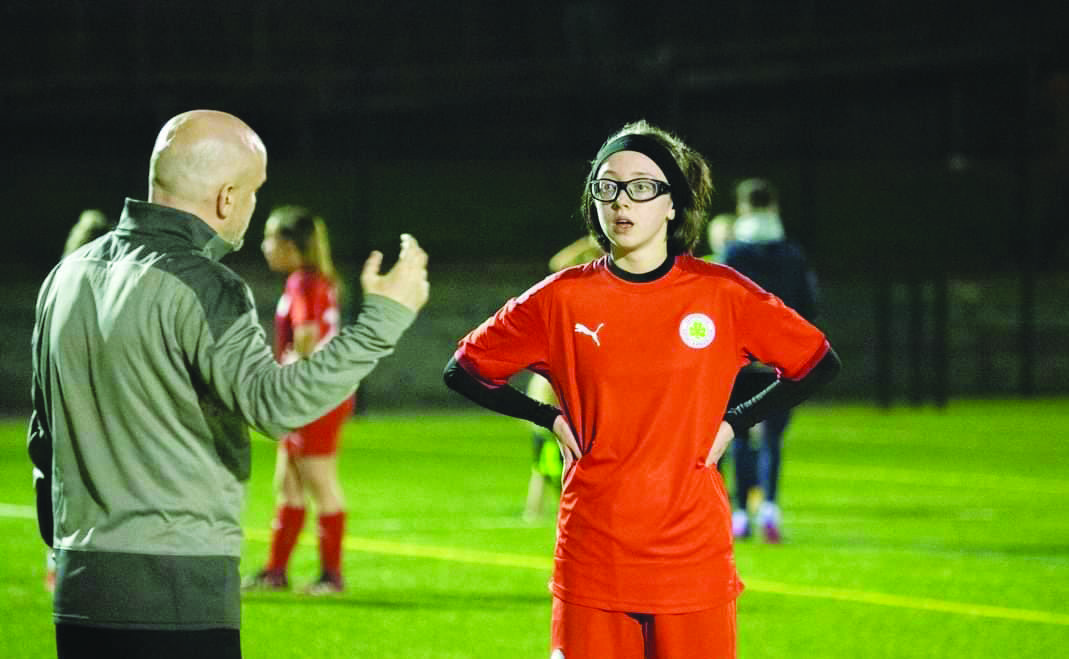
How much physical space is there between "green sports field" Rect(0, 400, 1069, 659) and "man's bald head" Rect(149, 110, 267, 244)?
14.2 feet

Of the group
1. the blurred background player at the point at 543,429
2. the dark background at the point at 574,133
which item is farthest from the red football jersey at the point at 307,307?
the dark background at the point at 574,133

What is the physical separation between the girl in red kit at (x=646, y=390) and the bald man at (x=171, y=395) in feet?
2.56

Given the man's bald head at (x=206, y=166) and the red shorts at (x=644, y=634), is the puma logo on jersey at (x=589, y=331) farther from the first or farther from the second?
the man's bald head at (x=206, y=166)

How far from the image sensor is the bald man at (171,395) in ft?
13.1

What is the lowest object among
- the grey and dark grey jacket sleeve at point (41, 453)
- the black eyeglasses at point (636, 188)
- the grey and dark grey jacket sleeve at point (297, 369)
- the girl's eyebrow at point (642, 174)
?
the grey and dark grey jacket sleeve at point (41, 453)

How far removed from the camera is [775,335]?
4.88m

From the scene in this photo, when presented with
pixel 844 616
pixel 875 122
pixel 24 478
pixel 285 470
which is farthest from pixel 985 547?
pixel 875 122

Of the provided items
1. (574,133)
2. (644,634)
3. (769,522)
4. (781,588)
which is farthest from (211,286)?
(574,133)

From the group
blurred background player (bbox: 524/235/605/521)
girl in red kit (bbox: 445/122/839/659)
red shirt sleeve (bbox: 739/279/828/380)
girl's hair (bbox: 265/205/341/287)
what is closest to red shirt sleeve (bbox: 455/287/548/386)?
girl in red kit (bbox: 445/122/839/659)

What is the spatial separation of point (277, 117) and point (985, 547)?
1861cm

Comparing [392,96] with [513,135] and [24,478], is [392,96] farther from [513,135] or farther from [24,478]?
[24,478]

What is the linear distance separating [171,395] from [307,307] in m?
5.77

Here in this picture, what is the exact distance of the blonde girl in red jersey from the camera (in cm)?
968

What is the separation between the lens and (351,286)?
2367 centimetres
